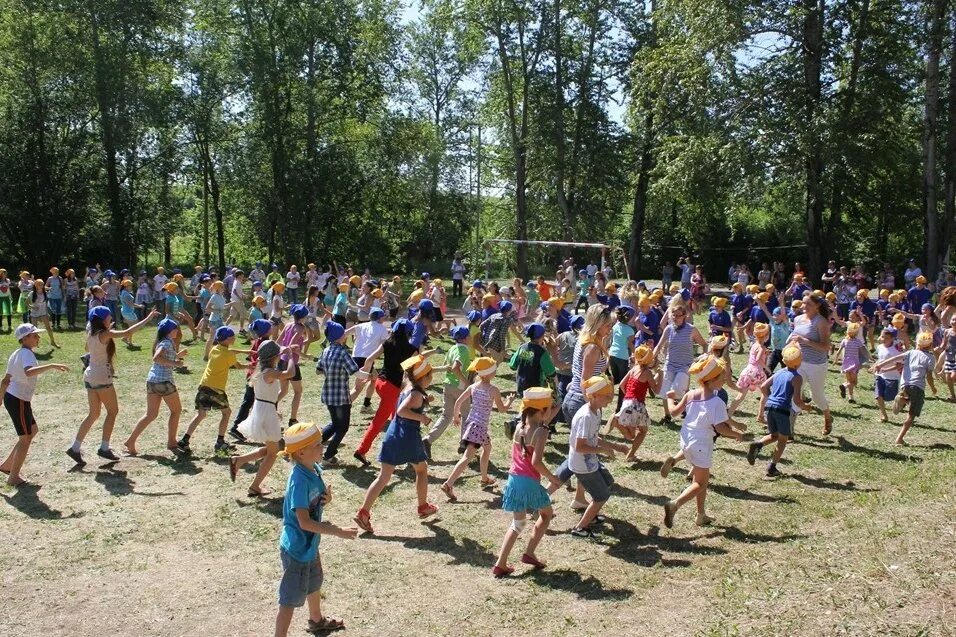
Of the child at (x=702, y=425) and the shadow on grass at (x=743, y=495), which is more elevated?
the child at (x=702, y=425)

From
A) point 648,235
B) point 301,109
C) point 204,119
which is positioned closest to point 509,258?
point 648,235

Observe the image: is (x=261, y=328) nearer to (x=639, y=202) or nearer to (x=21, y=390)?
(x=21, y=390)

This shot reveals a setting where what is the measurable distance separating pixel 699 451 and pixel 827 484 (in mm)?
2552

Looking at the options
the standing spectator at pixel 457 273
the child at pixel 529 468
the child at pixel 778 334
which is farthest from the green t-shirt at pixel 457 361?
the standing spectator at pixel 457 273

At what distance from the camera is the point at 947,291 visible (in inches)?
552

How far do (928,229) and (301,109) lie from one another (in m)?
27.9

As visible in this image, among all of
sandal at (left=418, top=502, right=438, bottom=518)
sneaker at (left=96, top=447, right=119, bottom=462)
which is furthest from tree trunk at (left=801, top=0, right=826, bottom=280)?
sneaker at (left=96, top=447, right=119, bottom=462)

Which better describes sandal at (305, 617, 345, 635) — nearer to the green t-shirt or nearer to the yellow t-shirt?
the green t-shirt

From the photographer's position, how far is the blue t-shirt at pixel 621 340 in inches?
452

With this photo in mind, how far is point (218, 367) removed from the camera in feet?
32.0

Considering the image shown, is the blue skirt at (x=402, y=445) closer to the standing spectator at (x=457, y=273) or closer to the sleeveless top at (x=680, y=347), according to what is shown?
the sleeveless top at (x=680, y=347)

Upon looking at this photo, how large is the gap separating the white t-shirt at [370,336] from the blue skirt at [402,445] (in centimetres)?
389

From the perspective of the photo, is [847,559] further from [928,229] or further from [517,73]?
[517,73]

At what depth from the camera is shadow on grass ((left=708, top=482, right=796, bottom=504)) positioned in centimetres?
860
